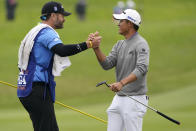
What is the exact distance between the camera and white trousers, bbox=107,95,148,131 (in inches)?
368

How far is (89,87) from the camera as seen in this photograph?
28.0 meters

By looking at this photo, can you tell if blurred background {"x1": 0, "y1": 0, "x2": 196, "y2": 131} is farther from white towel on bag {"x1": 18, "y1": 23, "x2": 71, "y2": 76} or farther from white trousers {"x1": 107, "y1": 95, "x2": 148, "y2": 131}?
white towel on bag {"x1": 18, "y1": 23, "x2": 71, "y2": 76}

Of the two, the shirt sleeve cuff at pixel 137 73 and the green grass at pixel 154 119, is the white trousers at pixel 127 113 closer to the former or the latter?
the shirt sleeve cuff at pixel 137 73

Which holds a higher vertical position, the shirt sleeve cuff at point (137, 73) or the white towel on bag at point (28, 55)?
the white towel on bag at point (28, 55)

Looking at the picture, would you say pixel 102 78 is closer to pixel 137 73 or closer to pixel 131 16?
pixel 131 16

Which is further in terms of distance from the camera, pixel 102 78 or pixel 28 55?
pixel 102 78

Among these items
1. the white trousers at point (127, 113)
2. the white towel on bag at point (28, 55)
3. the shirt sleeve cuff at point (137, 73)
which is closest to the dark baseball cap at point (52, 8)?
the white towel on bag at point (28, 55)

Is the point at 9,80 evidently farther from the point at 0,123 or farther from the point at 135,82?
the point at 135,82

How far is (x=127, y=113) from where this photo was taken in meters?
9.35

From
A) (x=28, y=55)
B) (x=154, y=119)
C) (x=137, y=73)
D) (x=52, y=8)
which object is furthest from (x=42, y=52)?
(x=154, y=119)

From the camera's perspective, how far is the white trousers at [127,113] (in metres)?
9.34

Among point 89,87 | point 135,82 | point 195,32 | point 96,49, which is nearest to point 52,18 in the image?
point 96,49

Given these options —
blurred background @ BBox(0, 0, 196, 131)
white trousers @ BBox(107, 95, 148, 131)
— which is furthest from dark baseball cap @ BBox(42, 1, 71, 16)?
blurred background @ BBox(0, 0, 196, 131)

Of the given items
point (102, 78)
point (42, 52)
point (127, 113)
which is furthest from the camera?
point (102, 78)
